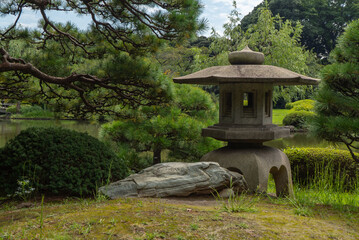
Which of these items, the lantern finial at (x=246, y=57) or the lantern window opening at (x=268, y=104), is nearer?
the lantern finial at (x=246, y=57)

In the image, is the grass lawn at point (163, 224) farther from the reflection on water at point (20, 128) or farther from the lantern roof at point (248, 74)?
the reflection on water at point (20, 128)

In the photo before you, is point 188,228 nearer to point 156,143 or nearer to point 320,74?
point 320,74

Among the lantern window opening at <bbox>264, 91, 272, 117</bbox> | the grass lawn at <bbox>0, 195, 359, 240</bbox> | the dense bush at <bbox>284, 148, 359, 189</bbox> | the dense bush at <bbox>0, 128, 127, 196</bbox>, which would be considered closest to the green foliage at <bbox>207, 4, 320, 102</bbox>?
the dense bush at <bbox>284, 148, 359, 189</bbox>

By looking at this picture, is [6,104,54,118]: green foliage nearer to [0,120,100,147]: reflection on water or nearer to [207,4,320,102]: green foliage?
[0,120,100,147]: reflection on water

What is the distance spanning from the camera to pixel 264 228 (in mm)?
2359

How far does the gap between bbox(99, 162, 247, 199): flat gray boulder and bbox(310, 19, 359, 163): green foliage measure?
50.2 inches

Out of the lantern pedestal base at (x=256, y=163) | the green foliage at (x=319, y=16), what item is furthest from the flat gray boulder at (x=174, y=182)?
the green foliage at (x=319, y=16)

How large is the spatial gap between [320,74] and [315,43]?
28.1m

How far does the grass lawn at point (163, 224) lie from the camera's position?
2.13 meters

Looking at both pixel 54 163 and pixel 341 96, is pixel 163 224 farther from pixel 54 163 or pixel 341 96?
pixel 341 96

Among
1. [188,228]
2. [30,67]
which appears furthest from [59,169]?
[188,228]

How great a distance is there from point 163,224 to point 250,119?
2.73 m

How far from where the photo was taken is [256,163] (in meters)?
4.37

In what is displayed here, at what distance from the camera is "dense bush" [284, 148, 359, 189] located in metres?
6.44
